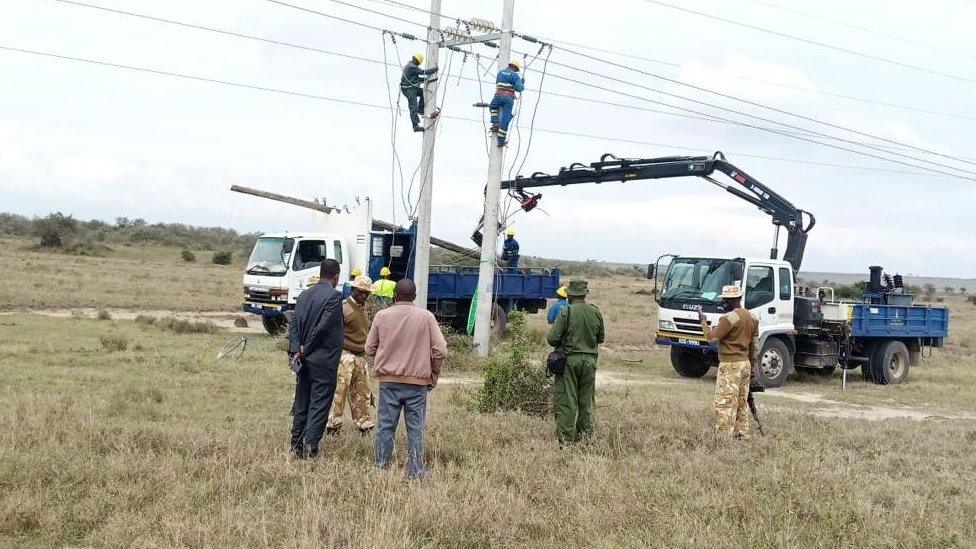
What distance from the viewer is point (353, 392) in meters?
8.52

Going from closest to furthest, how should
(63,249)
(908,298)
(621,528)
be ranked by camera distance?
(621,528)
(908,298)
(63,249)

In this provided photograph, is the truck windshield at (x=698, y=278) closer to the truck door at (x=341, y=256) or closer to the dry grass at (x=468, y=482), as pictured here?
the dry grass at (x=468, y=482)

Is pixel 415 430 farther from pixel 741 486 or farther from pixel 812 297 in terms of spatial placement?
pixel 812 297

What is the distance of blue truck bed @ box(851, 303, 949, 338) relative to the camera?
54.3ft

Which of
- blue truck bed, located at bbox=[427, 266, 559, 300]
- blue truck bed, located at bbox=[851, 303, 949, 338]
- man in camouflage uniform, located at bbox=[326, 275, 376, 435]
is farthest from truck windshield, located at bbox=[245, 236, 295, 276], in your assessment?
blue truck bed, located at bbox=[851, 303, 949, 338]

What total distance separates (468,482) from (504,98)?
9770 mm

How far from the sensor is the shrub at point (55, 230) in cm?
5225

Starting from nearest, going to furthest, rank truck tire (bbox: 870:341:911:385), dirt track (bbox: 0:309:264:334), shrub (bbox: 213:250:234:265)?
truck tire (bbox: 870:341:911:385) < dirt track (bbox: 0:309:264:334) < shrub (bbox: 213:250:234:265)

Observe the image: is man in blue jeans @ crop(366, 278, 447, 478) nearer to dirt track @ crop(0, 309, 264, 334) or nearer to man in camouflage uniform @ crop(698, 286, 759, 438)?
man in camouflage uniform @ crop(698, 286, 759, 438)

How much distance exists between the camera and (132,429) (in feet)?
25.3

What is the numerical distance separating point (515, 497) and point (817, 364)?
11.4 metres

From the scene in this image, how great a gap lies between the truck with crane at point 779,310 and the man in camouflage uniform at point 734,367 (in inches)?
209

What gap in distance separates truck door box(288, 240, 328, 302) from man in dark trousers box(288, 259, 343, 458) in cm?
1074

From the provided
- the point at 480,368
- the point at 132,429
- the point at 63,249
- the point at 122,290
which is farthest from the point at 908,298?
the point at 63,249
